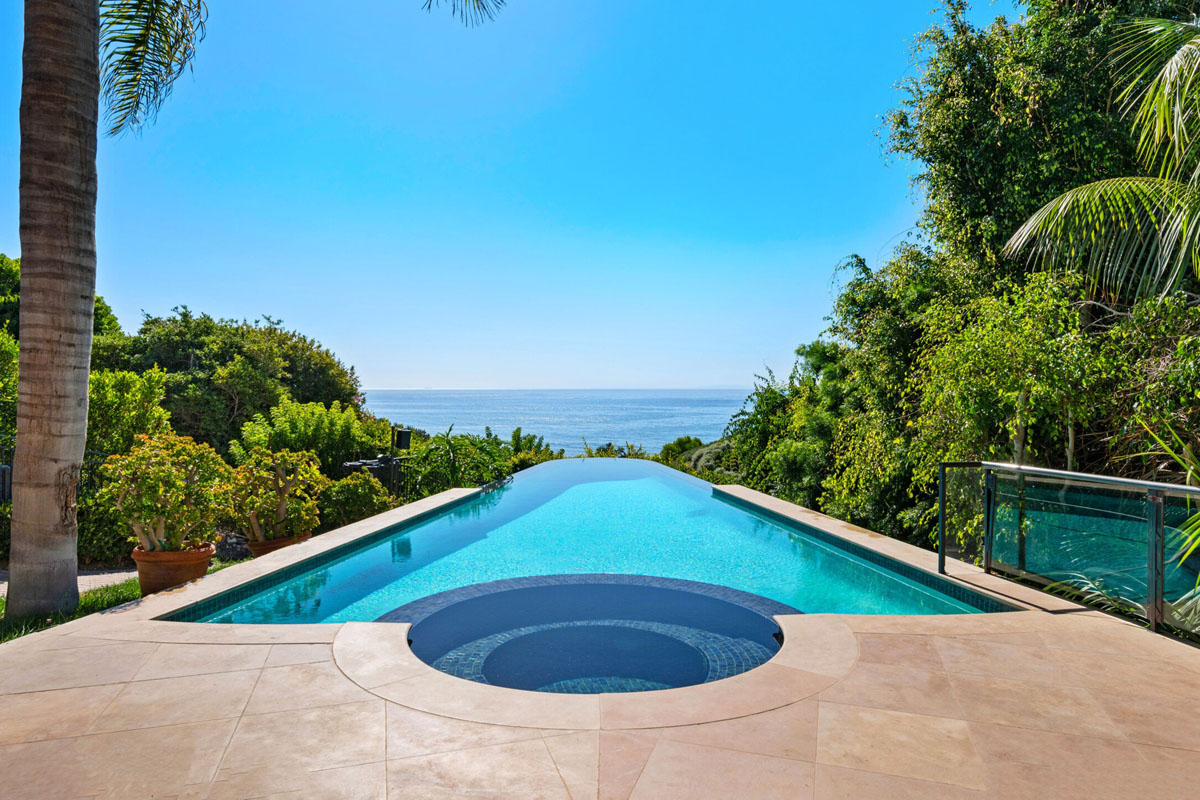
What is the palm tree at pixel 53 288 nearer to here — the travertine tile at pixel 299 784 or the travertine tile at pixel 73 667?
the travertine tile at pixel 73 667

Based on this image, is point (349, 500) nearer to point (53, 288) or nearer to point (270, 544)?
point (270, 544)

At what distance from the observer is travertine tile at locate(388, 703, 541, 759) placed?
8.38 ft

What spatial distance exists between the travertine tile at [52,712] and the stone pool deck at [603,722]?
0.01 meters

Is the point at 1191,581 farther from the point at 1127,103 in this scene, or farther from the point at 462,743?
the point at 1127,103

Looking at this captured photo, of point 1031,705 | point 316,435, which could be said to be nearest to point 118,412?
point 316,435

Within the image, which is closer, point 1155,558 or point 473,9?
point 1155,558

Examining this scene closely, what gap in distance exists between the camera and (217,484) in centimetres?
558

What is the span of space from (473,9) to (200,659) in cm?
634

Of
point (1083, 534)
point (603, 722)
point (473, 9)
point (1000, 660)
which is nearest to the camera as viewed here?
point (603, 722)

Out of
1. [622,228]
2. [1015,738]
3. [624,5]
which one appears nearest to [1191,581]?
[1015,738]

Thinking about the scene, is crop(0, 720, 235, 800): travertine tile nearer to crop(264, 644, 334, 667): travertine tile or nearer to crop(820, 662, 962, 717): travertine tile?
crop(264, 644, 334, 667): travertine tile

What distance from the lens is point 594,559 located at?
7.27 metres

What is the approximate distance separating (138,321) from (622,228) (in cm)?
1464

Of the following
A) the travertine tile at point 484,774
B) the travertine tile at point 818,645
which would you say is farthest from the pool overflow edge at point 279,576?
the travertine tile at point 818,645
